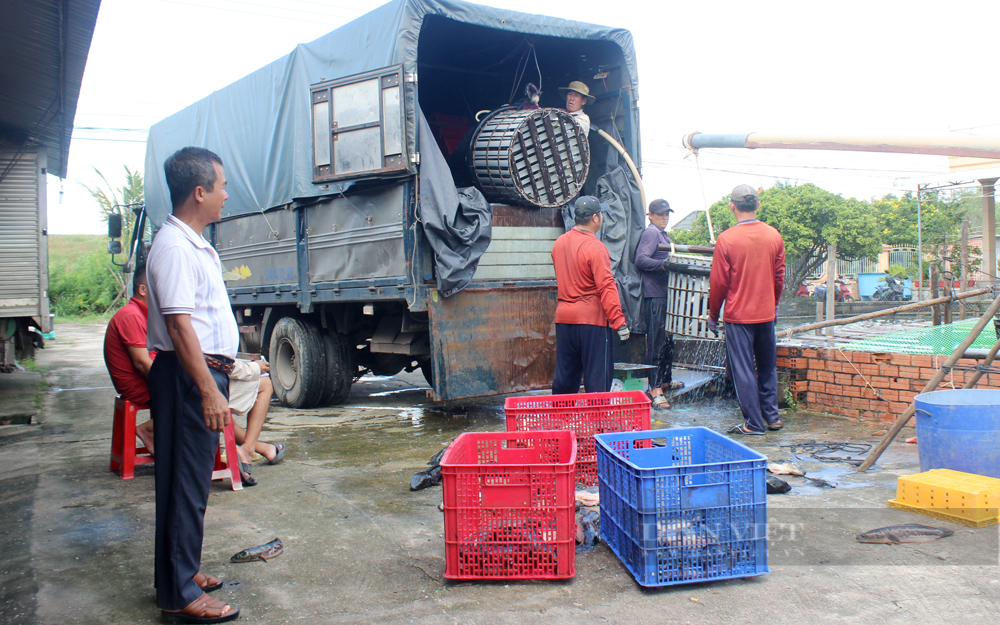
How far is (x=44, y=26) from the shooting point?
6008 millimetres

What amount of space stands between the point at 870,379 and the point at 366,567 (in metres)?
4.43

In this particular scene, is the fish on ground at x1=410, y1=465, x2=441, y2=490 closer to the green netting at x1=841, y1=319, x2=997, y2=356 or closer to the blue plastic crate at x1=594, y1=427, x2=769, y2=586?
the blue plastic crate at x1=594, y1=427, x2=769, y2=586

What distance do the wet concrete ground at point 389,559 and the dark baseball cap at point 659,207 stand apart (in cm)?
228

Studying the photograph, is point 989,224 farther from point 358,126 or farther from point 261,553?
point 261,553

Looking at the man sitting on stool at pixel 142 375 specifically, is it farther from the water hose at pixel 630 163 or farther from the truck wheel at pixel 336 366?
the water hose at pixel 630 163

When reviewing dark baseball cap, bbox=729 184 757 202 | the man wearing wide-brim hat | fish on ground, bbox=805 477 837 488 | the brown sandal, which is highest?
the man wearing wide-brim hat

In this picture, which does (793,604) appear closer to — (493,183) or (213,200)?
(213,200)

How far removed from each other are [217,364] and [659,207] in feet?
15.7

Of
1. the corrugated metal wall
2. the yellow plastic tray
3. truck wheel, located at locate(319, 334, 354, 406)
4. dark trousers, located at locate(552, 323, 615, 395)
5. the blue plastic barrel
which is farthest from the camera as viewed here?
the corrugated metal wall

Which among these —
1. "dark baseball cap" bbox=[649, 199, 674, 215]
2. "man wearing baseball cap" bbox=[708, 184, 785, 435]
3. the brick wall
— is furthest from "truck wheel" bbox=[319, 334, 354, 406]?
the brick wall

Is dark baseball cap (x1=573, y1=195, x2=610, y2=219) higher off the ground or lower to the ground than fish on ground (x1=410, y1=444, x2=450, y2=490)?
higher

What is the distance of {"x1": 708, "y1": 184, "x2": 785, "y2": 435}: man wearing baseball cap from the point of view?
5352mm

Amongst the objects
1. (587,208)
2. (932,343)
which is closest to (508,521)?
(587,208)

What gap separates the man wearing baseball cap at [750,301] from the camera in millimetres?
5352
